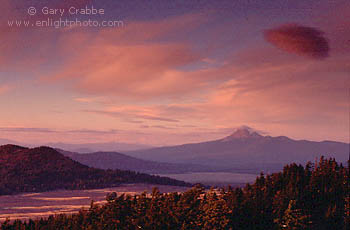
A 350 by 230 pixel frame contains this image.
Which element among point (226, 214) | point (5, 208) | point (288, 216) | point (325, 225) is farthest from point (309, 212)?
point (5, 208)

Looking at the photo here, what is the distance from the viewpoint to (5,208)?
153375mm

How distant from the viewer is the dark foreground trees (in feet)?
220

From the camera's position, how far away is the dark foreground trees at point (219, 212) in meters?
67.2

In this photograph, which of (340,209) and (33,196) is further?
(33,196)

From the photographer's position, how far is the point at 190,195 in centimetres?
7181

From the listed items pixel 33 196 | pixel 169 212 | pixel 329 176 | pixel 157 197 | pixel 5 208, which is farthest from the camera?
pixel 33 196

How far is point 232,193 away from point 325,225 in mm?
17080

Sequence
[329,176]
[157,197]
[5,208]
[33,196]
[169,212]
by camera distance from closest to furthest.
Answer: [169,212], [157,197], [329,176], [5,208], [33,196]

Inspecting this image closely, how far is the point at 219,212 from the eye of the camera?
6644cm

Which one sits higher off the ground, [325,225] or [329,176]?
[329,176]

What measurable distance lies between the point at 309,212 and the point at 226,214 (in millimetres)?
19968

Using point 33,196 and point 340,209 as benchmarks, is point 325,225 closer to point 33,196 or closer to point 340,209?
point 340,209

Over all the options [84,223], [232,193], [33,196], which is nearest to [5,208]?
[33,196]

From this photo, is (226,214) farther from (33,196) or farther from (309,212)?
(33,196)
